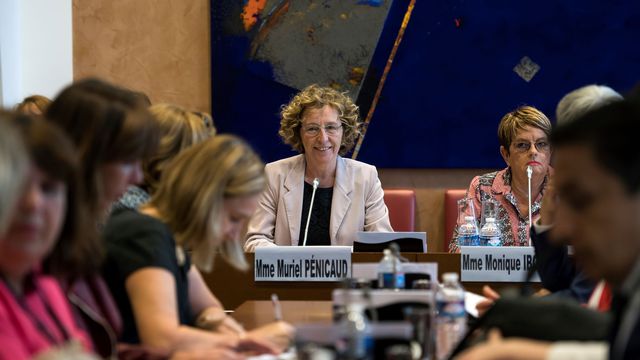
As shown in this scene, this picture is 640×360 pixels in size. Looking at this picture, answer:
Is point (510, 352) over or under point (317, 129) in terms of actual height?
under

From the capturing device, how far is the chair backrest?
5180 mm

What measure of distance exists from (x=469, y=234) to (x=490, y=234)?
0.29 ft

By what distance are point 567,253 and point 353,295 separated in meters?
1.09

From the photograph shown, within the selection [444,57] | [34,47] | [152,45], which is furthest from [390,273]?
[34,47]

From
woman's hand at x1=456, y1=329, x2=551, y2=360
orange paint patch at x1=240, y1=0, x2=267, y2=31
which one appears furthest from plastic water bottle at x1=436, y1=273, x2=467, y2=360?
orange paint patch at x1=240, y1=0, x2=267, y2=31

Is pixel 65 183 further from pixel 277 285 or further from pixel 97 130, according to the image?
pixel 277 285

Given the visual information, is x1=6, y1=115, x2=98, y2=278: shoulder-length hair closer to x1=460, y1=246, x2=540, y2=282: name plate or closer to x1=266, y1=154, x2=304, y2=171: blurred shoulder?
x1=460, y1=246, x2=540, y2=282: name plate

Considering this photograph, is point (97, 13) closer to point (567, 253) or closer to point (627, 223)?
point (567, 253)

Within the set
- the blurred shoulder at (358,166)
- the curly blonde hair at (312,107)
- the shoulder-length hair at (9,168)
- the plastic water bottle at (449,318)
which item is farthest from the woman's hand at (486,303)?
the curly blonde hair at (312,107)

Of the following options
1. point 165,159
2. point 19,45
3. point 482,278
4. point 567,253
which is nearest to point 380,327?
point 165,159

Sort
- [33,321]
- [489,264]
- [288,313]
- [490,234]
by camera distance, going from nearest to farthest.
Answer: [33,321]
[288,313]
[489,264]
[490,234]

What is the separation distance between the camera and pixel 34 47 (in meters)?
5.23

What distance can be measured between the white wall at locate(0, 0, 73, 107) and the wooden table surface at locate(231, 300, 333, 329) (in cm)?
258

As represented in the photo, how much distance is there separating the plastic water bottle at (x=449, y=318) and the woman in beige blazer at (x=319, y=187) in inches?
82.7
